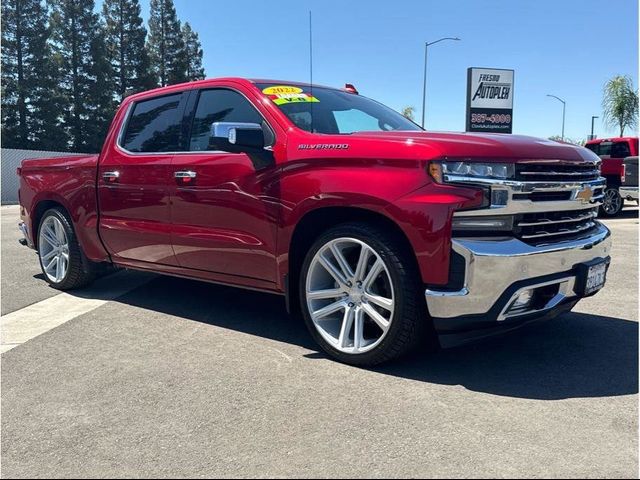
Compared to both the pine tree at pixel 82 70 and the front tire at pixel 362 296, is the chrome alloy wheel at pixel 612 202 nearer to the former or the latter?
the front tire at pixel 362 296

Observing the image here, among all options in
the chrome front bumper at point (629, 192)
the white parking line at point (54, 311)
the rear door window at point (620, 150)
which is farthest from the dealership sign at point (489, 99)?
the white parking line at point (54, 311)

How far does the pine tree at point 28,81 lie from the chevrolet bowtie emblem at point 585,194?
46704mm

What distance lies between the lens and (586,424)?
288cm

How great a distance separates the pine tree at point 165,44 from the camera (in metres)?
53.7

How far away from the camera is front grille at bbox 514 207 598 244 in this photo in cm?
336

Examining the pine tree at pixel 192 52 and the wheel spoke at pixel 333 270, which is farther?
the pine tree at pixel 192 52

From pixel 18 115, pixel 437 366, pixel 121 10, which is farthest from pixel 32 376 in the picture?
pixel 121 10

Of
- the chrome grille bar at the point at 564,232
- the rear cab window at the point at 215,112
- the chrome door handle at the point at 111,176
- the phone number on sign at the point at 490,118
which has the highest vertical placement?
the phone number on sign at the point at 490,118

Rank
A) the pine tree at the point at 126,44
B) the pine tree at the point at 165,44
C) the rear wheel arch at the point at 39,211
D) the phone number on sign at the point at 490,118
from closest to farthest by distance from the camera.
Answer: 1. the rear wheel arch at the point at 39,211
2. the phone number on sign at the point at 490,118
3. the pine tree at the point at 126,44
4. the pine tree at the point at 165,44

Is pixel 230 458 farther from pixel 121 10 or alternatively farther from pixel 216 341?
pixel 121 10

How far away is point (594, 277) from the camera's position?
3764 millimetres

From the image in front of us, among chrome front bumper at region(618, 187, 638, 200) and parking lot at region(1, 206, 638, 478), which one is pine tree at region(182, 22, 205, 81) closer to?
chrome front bumper at region(618, 187, 638, 200)

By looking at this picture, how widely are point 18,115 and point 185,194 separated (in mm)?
46771

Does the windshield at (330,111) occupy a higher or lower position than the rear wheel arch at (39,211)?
higher
